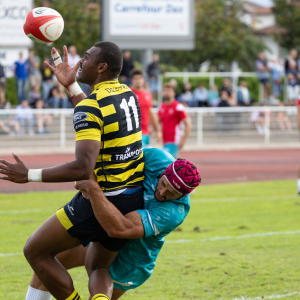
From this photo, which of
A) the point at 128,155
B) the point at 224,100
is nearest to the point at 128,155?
the point at 128,155

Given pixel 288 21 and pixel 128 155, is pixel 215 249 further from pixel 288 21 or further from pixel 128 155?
pixel 288 21

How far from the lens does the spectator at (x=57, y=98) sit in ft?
71.8

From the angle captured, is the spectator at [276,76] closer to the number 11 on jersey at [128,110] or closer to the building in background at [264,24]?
the number 11 on jersey at [128,110]

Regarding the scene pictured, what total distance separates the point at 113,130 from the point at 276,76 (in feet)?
80.6

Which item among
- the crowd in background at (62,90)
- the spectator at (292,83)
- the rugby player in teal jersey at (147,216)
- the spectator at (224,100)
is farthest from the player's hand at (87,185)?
the spectator at (292,83)

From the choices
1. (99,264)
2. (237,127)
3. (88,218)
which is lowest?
(237,127)

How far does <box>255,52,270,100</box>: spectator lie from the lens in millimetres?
26828

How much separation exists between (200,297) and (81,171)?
2375 mm

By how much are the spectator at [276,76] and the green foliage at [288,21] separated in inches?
718

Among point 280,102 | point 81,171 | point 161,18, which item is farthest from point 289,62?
point 81,171

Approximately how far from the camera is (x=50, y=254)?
4320 mm

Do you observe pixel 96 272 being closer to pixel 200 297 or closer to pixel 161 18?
pixel 200 297

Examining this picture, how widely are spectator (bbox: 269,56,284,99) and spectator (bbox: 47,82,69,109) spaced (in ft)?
35.6

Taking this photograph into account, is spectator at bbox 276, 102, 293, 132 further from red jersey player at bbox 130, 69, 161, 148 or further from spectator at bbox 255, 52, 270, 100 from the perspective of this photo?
red jersey player at bbox 130, 69, 161, 148
